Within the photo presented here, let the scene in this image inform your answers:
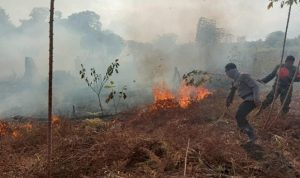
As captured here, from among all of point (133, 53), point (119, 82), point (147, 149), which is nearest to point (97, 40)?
point (133, 53)

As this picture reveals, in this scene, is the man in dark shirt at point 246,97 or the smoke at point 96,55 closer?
the man in dark shirt at point 246,97

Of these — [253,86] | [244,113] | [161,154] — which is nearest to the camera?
[161,154]

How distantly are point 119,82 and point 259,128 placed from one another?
31.4 m

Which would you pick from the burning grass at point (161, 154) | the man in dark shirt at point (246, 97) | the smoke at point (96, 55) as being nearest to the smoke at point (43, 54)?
the smoke at point (96, 55)

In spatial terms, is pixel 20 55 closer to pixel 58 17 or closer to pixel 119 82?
pixel 58 17

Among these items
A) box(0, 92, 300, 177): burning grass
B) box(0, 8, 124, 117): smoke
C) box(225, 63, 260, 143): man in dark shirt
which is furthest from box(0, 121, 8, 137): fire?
box(0, 8, 124, 117): smoke

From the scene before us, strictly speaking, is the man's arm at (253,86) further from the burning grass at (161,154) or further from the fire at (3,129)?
the fire at (3,129)

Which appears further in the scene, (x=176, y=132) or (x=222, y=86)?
(x=222, y=86)

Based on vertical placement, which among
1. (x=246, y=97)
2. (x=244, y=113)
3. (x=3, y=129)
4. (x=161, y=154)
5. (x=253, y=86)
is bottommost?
(x=3, y=129)

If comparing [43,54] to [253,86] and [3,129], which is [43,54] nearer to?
[3,129]

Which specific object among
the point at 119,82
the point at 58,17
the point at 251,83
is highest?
the point at 58,17

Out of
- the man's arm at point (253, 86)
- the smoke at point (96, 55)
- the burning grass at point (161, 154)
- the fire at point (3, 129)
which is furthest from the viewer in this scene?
the smoke at point (96, 55)

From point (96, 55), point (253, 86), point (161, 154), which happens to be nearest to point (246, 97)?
point (253, 86)

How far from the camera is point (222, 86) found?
29.8m
